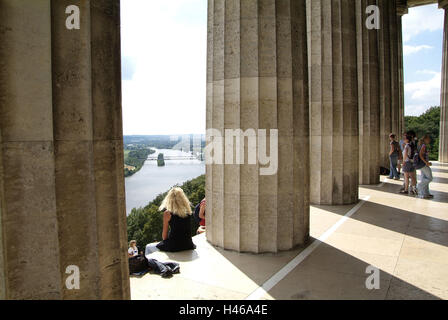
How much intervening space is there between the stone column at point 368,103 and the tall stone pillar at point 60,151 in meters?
16.9

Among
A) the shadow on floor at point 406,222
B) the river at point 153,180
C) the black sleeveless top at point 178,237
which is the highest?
the black sleeveless top at point 178,237

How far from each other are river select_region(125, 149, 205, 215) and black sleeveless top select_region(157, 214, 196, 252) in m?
84.0

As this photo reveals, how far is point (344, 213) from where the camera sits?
12.9 meters

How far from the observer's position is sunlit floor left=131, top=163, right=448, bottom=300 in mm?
6488

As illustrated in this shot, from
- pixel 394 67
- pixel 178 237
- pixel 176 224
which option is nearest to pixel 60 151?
pixel 176 224

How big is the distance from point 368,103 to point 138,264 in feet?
53.7

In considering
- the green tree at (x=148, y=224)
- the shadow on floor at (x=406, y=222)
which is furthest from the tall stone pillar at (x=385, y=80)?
the green tree at (x=148, y=224)

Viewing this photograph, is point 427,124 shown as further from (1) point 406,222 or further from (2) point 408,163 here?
(1) point 406,222

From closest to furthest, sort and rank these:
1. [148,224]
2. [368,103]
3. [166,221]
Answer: [166,221], [368,103], [148,224]

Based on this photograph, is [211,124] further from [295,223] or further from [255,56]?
[295,223]

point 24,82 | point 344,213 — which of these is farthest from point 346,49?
point 24,82

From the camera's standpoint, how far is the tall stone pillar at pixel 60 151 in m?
3.59

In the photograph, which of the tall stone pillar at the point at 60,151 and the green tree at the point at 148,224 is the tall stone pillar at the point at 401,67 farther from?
the tall stone pillar at the point at 60,151

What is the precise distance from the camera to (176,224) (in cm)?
864
